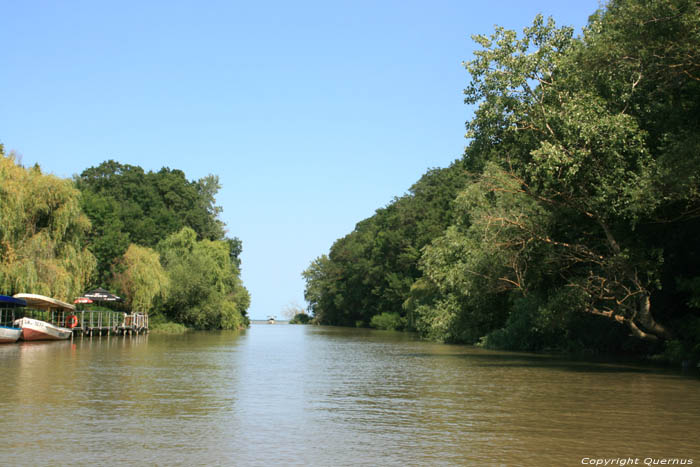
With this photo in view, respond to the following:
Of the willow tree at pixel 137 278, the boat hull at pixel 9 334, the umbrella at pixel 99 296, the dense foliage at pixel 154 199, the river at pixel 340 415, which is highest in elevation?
the dense foliage at pixel 154 199

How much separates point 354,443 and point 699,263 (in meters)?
18.9

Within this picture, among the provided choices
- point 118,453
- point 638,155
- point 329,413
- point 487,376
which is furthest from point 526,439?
point 638,155

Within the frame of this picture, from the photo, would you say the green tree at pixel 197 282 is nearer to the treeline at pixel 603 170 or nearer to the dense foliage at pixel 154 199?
the dense foliage at pixel 154 199

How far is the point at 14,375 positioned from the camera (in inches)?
773

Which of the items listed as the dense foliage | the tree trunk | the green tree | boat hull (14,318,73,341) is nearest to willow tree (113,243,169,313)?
the green tree

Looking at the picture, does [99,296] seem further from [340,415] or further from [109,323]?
[340,415]

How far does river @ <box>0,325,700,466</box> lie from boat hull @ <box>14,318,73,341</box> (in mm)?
14396

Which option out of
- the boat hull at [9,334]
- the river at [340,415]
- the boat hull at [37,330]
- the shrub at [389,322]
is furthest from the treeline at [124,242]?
the shrub at [389,322]

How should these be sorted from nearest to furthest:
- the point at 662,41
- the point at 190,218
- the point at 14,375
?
the point at 14,375 < the point at 662,41 < the point at 190,218

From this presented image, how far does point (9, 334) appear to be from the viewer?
3578 cm

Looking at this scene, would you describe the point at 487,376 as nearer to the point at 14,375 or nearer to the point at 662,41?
the point at 662,41

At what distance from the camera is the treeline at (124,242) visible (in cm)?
3809

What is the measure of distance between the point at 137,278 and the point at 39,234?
49.6 feet

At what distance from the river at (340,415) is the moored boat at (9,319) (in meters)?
11.4
